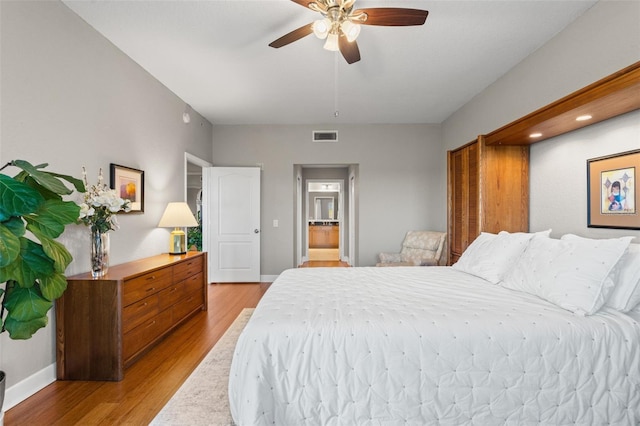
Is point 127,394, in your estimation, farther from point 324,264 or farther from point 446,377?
point 324,264

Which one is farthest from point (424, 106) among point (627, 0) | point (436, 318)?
point (436, 318)

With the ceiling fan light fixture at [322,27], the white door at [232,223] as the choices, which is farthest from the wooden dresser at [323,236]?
the ceiling fan light fixture at [322,27]

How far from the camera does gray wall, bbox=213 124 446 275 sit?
17.5ft

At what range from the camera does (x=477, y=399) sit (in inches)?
59.9

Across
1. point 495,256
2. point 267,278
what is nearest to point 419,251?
point 495,256

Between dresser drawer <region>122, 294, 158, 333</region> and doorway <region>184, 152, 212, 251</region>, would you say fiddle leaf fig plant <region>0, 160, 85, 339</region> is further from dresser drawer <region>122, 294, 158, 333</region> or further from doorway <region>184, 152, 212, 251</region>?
doorway <region>184, 152, 212, 251</region>

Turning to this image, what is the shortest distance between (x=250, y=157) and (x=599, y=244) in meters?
4.72

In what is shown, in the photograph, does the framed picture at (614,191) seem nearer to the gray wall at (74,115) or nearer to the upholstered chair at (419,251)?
the upholstered chair at (419,251)

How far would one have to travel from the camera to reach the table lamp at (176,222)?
11.5 ft

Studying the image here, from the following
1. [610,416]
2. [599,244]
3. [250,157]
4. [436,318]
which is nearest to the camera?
[610,416]

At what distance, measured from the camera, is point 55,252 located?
Result: 1443 millimetres

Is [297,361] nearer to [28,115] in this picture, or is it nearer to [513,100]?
[28,115]

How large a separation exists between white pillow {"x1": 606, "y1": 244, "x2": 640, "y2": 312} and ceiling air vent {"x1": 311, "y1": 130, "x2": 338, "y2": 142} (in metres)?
4.16

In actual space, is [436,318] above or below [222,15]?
below
